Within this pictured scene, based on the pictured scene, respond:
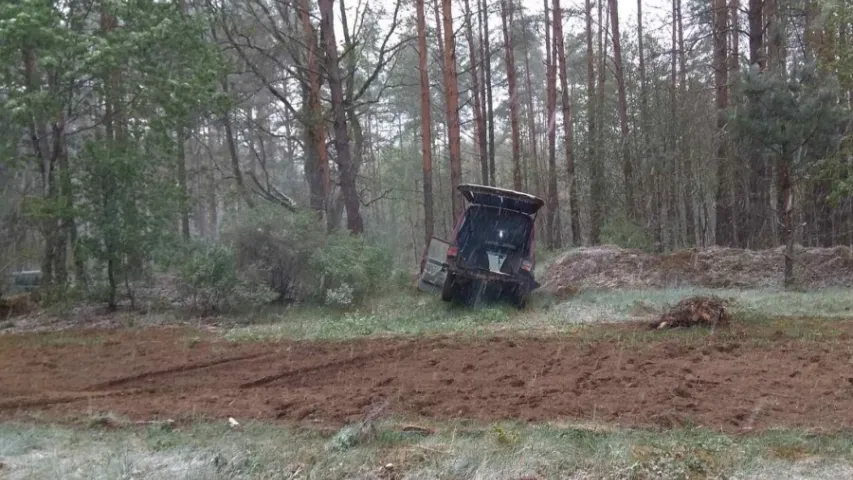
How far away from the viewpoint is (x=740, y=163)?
2052 centimetres

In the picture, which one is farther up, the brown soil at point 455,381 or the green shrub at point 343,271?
the green shrub at point 343,271

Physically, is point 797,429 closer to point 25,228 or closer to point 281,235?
point 281,235

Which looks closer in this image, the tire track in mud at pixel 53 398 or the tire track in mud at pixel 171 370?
the tire track in mud at pixel 53 398

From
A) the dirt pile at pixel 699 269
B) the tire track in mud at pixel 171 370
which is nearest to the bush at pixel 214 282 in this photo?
the tire track in mud at pixel 171 370

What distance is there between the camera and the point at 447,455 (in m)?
4.85

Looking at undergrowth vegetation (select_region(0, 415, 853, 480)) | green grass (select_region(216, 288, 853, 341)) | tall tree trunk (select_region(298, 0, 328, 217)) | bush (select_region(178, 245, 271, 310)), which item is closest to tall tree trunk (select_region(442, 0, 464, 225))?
tall tree trunk (select_region(298, 0, 328, 217))

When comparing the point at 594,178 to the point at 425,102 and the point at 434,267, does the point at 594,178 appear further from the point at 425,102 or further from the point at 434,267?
the point at 434,267

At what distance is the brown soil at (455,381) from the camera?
6016 millimetres

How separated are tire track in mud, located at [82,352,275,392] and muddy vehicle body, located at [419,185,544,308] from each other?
4.56m

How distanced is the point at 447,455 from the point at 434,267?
881 cm

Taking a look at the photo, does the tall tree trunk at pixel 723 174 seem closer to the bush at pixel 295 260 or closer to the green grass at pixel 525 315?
the green grass at pixel 525 315

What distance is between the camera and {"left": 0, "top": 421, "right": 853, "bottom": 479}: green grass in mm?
4637

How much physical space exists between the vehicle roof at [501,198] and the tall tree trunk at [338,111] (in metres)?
5.21

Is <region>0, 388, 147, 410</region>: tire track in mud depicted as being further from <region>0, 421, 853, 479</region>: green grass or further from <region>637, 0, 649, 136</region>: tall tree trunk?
<region>637, 0, 649, 136</region>: tall tree trunk
